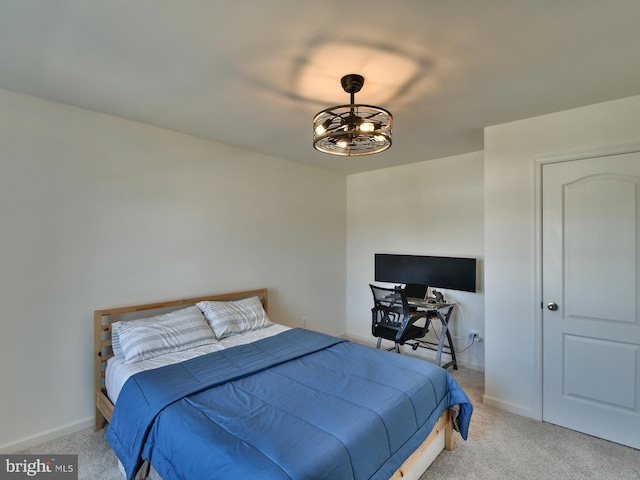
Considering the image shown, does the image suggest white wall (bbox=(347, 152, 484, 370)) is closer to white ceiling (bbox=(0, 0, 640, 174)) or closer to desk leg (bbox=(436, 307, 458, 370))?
desk leg (bbox=(436, 307, 458, 370))

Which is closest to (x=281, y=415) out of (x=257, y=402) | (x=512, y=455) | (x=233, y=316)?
→ (x=257, y=402)

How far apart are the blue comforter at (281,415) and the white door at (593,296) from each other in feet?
3.50

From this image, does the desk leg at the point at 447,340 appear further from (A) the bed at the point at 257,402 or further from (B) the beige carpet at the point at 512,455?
(A) the bed at the point at 257,402

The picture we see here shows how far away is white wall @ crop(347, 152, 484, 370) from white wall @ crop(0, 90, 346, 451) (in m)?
1.58

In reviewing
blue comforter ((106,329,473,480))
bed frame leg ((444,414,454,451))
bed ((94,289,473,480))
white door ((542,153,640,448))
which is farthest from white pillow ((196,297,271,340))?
white door ((542,153,640,448))

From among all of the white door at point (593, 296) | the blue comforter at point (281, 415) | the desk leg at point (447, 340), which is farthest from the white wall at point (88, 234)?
the white door at point (593, 296)

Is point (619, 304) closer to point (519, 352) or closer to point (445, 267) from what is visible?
point (519, 352)

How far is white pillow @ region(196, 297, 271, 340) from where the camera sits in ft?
9.53

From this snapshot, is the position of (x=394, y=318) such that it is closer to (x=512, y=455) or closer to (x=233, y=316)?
(x=512, y=455)

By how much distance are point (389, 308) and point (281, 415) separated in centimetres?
204

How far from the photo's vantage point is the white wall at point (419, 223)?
3699 mm

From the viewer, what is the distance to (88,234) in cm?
254

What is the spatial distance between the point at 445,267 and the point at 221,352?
2.68 m

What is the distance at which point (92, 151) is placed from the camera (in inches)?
101
